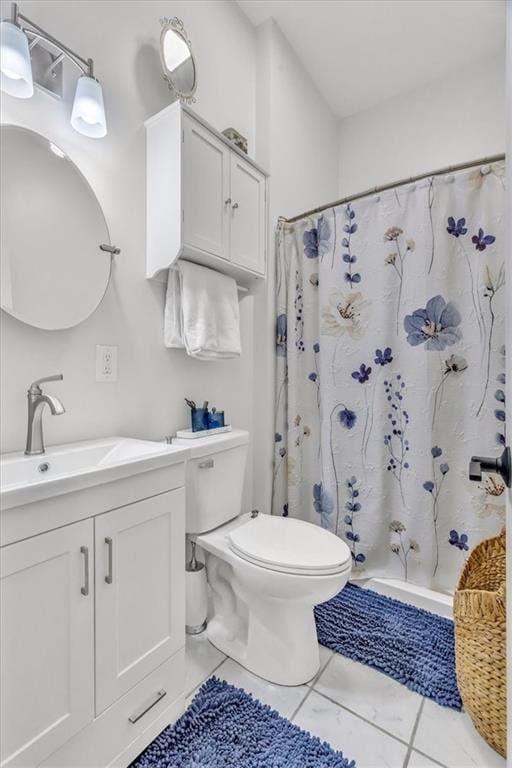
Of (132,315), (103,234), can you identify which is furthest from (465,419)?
(103,234)

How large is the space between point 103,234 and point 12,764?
140cm

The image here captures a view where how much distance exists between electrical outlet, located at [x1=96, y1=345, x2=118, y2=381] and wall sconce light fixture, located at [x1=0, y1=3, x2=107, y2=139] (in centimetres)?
71

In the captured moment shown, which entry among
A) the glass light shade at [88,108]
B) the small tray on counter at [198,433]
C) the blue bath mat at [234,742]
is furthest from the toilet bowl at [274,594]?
the glass light shade at [88,108]

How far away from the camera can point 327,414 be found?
2006mm

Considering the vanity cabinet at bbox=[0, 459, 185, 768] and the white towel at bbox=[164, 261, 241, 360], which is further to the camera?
the white towel at bbox=[164, 261, 241, 360]

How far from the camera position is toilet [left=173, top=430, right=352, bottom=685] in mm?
1244

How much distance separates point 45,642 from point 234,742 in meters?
0.66

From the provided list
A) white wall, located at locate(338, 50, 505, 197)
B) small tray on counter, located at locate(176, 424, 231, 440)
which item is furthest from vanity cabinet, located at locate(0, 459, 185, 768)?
white wall, located at locate(338, 50, 505, 197)

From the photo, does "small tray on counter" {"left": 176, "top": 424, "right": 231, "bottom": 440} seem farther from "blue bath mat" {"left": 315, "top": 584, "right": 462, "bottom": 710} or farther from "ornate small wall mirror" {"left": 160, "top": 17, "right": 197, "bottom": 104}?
"ornate small wall mirror" {"left": 160, "top": 17, "right": 197, "bottom": 104}

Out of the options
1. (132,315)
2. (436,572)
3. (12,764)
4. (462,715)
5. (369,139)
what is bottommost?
(462,715)

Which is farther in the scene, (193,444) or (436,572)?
(436,572)

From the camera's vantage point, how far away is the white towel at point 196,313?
1518mm

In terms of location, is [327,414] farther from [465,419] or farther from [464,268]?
[464,268]

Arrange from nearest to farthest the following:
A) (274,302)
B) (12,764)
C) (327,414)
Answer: (12,764) < (327,414) < (274,302)
